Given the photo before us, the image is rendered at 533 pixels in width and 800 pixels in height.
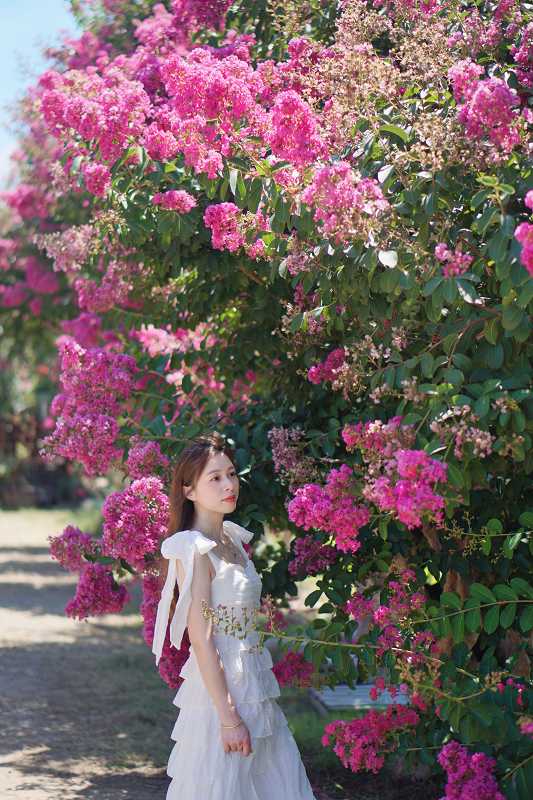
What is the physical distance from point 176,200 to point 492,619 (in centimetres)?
191

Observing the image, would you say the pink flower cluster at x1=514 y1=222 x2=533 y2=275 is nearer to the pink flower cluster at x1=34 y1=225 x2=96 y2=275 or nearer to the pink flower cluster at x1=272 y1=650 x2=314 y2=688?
the pink flower cluster at x1=272 y1=650 x2=314 y2=688

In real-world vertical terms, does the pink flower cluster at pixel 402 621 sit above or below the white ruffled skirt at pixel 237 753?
above

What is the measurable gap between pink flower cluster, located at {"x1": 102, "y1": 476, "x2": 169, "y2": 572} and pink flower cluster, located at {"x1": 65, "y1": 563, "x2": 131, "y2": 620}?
44 cm

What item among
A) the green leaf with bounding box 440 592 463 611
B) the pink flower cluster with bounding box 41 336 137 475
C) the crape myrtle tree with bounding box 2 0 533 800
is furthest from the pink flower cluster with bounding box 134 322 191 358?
the green leaf with bounding box 440 592 463 611

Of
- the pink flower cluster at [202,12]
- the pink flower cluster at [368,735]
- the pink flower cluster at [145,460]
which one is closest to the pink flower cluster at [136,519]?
the pink flower cluster at [145,460]

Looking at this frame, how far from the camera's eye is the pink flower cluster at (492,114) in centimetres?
296

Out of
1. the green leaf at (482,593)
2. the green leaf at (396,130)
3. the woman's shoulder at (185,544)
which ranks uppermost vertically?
the green leaf at (396,130)

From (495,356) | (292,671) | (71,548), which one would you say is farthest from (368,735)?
(495,356)

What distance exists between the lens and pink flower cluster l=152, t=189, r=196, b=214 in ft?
13.7

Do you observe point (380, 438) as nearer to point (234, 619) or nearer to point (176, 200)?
point (234, 619)

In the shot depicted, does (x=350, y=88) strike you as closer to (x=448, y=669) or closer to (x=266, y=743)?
(x=448, y=669)

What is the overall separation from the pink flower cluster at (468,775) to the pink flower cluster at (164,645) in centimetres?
135

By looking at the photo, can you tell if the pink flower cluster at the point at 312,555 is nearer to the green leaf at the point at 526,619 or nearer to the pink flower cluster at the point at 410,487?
the green leaf at the point at 526,619

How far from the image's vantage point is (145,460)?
4.25 metres
